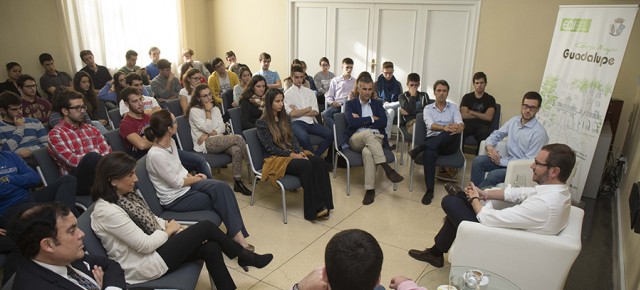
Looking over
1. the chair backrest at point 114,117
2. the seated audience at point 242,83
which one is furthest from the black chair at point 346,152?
the chair backrest at point 114,117

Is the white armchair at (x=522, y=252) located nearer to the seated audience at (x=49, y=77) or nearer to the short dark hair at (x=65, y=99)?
the short dark hair at (x=65, y=99)

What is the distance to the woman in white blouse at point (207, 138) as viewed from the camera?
4.50m

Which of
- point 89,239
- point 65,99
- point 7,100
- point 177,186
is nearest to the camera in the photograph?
point 89,239

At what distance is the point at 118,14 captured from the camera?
7.20 m

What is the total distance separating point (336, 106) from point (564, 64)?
9.67ft

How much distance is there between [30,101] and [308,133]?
333cm

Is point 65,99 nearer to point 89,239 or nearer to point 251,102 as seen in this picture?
point 89,239

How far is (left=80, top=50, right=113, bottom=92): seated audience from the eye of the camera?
639 centimetres

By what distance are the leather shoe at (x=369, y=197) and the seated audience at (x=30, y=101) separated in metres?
3.86

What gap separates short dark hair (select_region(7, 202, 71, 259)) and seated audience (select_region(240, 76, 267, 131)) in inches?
127

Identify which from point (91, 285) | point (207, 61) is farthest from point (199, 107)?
point (207, 61)

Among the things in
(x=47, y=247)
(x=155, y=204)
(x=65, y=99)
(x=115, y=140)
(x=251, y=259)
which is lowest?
(x=251, y=259)

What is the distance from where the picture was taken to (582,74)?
4598 mm

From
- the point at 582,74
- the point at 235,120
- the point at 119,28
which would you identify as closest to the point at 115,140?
the point at 235,120
